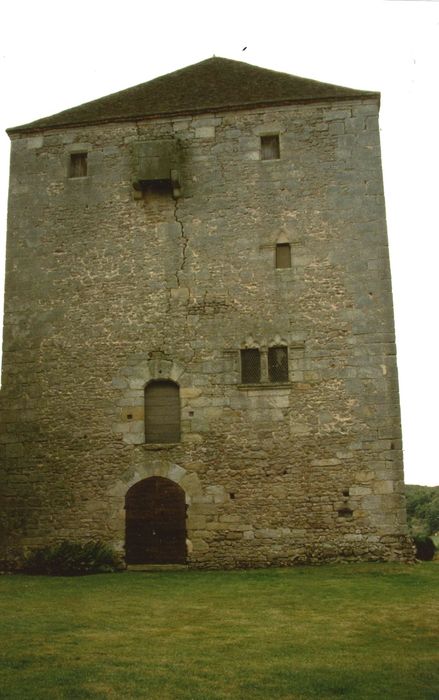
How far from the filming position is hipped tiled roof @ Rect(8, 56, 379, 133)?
1738cm

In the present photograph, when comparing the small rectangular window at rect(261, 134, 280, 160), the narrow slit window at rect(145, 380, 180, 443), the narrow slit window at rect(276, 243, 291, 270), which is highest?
the small rectangular window at rect(261, 134, 280, 160)

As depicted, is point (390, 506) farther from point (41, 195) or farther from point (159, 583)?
point (41, 195)

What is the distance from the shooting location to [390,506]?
15188 millimetres

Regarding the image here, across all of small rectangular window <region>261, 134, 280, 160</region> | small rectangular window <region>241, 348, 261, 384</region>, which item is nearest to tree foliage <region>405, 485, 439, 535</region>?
small rectangular window <region>241, 348, 261, 384</region>

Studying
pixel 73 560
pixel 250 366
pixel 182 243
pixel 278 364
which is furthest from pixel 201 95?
pixel 73 560

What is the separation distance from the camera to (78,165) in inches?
708

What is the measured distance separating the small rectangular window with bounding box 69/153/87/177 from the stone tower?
0.04 m

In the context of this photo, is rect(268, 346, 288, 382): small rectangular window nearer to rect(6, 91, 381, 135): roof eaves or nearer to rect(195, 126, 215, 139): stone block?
rect(195, 126, 215, 139): stone block

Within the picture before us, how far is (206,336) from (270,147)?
15.0ft

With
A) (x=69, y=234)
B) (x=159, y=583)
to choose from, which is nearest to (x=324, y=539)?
(x=159, y=583)

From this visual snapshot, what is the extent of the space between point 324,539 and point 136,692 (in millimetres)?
9118

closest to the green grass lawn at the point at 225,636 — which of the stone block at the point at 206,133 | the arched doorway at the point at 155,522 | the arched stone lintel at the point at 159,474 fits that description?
the arched doorway at the point at 155,522

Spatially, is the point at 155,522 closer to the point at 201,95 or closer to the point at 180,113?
the point at 180,113

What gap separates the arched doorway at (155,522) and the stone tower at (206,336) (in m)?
0.03
